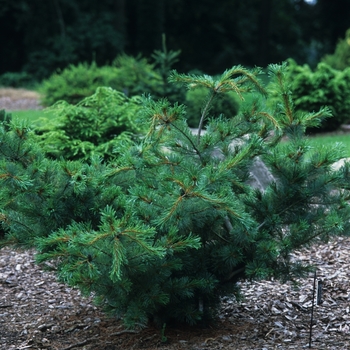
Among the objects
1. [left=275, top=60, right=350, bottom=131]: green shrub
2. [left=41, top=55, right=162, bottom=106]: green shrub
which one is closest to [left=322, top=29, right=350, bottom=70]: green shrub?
[left=275, top=60, right=350, bottom=131]: green shrub

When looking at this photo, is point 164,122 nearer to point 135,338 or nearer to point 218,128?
point 218,128

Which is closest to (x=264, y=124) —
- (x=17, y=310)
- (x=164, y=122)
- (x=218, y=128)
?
(x=218, y=128)

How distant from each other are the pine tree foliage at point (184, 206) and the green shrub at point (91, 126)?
2.72 metres

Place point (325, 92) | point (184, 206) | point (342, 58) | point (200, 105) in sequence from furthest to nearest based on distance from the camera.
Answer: point (342, 58) → point (325, 92) → point (200, 105) → point (184, 206)

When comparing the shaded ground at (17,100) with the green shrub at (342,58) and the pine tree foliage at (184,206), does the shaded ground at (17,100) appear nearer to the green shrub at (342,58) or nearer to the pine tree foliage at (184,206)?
the green shrub at (342,58)

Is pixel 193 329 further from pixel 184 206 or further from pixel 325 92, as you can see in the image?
pixel 325 92

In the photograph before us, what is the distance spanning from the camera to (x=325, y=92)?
1230cm

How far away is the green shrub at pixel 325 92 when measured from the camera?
12.3m

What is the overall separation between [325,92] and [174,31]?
63.8ft

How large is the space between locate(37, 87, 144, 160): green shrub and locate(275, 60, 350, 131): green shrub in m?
6.23

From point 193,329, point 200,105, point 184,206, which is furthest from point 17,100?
point 184,206

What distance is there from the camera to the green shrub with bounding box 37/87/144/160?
6500 millimetres

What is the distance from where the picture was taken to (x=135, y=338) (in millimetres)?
3990

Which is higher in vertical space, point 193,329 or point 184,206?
point 184,206
